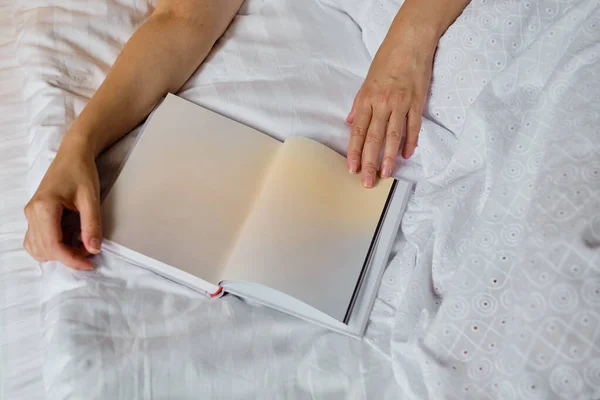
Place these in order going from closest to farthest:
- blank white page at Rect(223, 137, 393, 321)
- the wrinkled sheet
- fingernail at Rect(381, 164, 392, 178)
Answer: the wrinkled sheet < blank white page at Rect(223, 137, 393, 321) < fingernail at Rect(381, 164, 392, 178)

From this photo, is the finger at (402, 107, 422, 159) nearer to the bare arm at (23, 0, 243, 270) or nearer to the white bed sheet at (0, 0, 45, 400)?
the bare arm at (23, 0, 243, 270)

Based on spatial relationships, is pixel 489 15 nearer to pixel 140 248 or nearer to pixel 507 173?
pixel 507 173

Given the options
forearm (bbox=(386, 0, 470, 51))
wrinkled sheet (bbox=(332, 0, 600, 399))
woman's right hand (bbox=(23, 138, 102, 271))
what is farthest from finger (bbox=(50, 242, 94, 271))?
forearm (bbox=(386, 0, 470, 51))

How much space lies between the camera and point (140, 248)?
2.37 feet

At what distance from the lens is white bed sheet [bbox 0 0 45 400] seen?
2.36ft

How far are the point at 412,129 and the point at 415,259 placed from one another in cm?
20

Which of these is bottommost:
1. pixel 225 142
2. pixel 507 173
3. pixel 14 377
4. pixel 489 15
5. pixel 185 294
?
pixel 14 377

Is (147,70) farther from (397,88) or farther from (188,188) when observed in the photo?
(397,88)

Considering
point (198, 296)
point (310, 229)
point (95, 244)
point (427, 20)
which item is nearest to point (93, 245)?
point (95, 244)

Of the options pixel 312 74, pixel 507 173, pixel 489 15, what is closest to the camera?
pixel 507 173

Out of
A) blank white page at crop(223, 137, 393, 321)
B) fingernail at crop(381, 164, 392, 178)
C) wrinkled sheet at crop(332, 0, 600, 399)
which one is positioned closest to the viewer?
wrinkled sheet at crop(332, 0, 600, 399)

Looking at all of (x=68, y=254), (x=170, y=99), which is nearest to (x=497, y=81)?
(x=170, y=99)

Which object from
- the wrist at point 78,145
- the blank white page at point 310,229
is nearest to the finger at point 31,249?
the wrist at point 78,145

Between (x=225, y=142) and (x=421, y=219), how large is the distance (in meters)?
0.29
